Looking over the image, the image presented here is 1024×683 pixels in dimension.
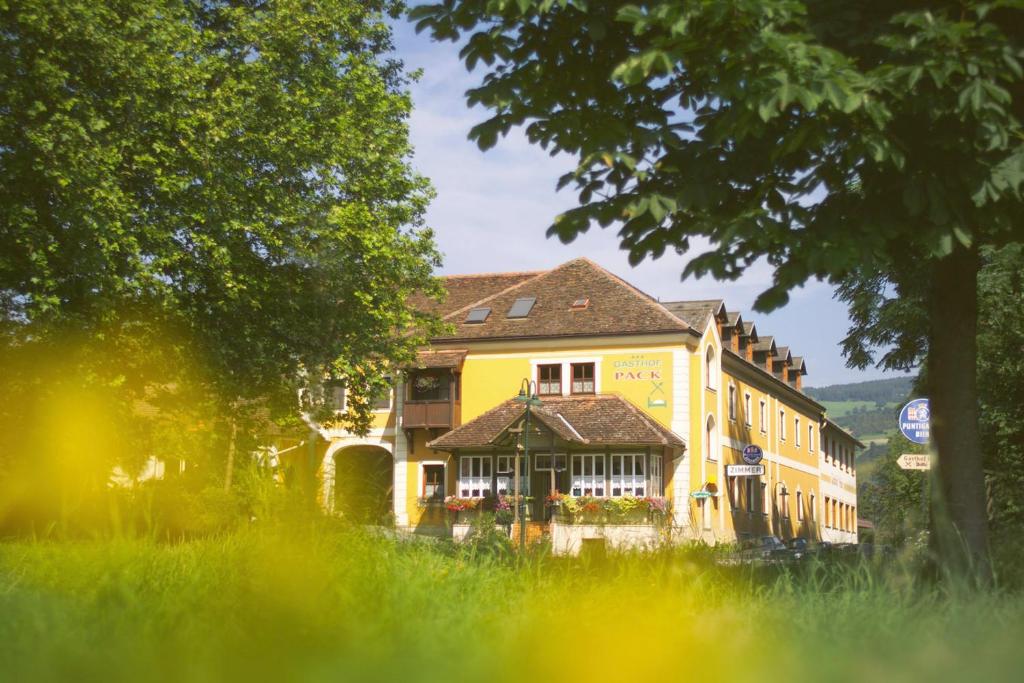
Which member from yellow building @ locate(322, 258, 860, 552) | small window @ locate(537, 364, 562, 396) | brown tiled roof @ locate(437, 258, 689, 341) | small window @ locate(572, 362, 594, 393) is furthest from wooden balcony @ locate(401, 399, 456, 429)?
small window @ locate(572, 362, 594, 393)

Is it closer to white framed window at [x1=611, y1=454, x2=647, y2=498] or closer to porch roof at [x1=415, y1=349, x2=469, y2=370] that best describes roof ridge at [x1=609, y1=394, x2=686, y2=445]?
white framed window at [x1=611, y1=454, x2=647, y2=498]

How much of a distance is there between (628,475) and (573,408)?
125 inches

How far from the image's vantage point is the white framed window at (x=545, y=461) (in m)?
40.5

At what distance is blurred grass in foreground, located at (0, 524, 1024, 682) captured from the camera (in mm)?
4840

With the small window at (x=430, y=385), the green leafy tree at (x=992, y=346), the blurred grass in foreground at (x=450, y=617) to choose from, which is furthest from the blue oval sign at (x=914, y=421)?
the small window at (x=430, y=385)

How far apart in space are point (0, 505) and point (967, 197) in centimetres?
1851

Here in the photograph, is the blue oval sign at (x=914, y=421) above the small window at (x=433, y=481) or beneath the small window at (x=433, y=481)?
above

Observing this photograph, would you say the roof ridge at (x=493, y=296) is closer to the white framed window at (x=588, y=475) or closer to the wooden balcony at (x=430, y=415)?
the wooden balcony at (x=430, y=415)

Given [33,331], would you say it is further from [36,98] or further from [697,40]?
[697,40]

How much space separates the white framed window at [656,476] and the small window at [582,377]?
11.8 feet

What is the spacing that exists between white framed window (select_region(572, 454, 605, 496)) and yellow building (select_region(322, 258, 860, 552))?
0.12 feet

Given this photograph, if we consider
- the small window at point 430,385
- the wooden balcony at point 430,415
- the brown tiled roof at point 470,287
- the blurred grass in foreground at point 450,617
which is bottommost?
the blurred grass in foreground at point 450,617

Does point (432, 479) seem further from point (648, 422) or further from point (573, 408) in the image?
point (648, 422)

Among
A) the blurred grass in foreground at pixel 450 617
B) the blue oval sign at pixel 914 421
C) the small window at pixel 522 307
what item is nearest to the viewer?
the blurred grass in foreground at pixel 450 617
